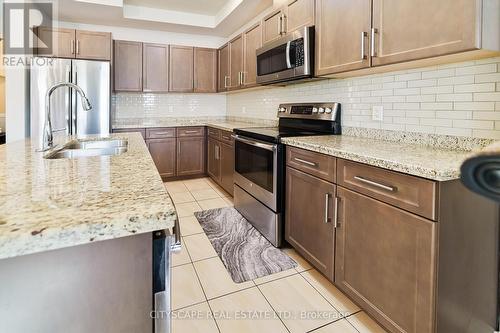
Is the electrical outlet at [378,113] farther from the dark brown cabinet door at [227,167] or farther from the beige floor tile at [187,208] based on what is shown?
the beige floor tile at [187,208]

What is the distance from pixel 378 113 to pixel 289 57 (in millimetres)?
897

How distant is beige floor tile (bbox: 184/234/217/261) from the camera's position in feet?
7.57

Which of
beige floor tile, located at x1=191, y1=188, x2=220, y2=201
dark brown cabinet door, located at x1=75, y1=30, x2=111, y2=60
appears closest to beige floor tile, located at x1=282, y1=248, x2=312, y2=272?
beige floor tile, located at x1=191, y1=188, x2=220, y2=201

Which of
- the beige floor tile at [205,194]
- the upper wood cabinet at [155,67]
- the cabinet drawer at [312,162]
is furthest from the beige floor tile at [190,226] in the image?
the upper wood cabinet at [155,67]

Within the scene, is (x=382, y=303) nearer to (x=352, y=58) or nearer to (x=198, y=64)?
(x=352, y=58)

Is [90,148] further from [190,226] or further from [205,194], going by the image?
[205,194]

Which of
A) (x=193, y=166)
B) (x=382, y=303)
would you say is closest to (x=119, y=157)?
(x=382, y=303)

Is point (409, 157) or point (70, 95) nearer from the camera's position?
point (409, 157)

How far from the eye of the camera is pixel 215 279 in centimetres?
200

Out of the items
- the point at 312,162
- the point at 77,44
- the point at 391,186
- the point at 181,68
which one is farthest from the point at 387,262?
the point at 77,44

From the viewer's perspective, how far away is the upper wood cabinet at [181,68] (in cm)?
462

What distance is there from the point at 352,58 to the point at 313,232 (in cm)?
118

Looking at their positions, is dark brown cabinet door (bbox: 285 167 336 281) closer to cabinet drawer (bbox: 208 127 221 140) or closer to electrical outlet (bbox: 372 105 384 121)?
electrical outlet (bbox: 372 105 384 121)

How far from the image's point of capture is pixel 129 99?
469 centimetres
